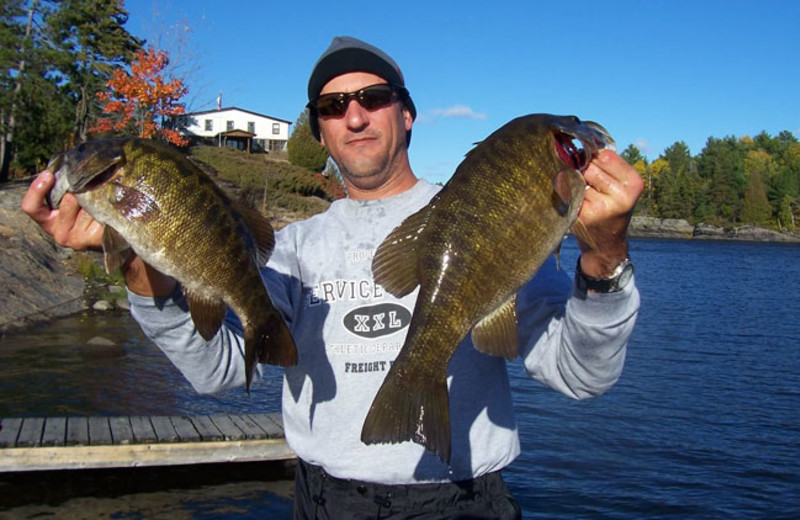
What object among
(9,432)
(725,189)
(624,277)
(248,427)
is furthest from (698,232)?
(624,277)

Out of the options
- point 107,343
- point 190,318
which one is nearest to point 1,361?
point 107,343

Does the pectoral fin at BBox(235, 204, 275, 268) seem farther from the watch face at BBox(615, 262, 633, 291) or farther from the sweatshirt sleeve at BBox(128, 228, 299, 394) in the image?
the watch face at BBox(615, 262, 633, 291)

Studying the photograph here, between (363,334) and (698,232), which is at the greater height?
(698,232)

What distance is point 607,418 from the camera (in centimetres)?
1384

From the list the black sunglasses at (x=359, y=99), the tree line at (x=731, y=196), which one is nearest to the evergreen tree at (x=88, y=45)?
the black sunglasses at (x=359, y=99)

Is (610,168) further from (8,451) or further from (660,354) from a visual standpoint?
(660,354)

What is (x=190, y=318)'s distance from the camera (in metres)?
2.97

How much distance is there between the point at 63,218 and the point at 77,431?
631cm

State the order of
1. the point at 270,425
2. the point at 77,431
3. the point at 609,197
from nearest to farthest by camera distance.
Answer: the point at 609,197 → the point at 77,431 → the point at 270,425

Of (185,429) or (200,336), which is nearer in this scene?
(200,336)

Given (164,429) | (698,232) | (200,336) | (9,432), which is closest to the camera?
(200,336)

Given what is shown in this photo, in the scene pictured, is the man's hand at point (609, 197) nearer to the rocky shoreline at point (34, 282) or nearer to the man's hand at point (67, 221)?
the man's hand at point (67, 221)

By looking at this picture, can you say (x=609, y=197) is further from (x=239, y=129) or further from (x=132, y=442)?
(x=239, y=129)

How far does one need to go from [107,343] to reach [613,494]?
11745mm
